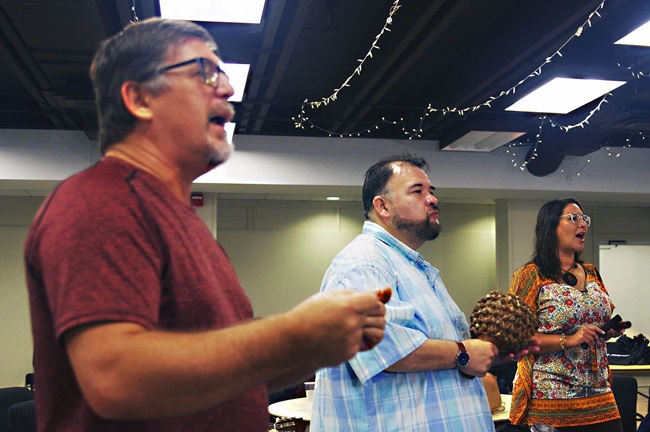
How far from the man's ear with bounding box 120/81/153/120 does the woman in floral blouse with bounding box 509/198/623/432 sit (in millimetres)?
2358

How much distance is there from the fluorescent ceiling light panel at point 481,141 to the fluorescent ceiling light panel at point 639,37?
2.20 metres

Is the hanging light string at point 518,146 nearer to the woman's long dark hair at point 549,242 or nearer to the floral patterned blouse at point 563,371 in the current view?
the woman's long dark hair at point 549,242

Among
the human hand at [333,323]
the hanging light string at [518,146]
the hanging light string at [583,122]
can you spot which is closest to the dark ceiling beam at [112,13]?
the human hand at [333,323]

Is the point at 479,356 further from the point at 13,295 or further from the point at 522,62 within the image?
the point at 13,295

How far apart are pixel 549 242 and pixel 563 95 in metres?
2.16

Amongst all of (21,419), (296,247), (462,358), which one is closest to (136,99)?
(462,358)

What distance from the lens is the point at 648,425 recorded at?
2.80 m

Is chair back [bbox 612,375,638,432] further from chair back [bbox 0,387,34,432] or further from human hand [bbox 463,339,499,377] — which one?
chair back [bbox 0,387,34,432]

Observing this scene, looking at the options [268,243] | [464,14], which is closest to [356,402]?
[464,14]

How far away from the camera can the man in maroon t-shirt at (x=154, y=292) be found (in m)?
0.77

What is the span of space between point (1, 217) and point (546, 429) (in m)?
8.30

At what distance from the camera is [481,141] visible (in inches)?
261

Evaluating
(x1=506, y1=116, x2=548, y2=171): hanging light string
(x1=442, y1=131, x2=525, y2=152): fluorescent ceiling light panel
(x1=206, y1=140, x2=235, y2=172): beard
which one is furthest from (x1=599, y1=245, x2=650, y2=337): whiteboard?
(x1=206, y1=140, x2=235, y2=172): beard

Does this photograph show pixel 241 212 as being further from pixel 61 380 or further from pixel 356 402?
pixel 61 380
